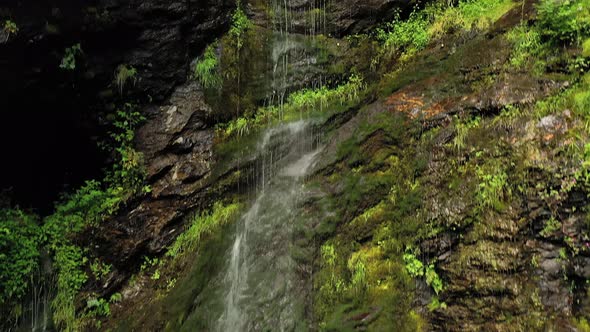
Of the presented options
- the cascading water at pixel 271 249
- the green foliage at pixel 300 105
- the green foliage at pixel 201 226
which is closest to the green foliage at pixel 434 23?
the green foliage at pixel 300 105

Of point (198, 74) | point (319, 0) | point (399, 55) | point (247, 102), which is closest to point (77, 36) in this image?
point (198, 74)

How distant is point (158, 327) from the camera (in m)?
5.85

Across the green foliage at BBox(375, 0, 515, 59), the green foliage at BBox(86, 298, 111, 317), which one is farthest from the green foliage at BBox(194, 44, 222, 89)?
the green foliage at BBox(86, 298, 111, 317)

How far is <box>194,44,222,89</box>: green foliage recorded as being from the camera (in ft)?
26.3

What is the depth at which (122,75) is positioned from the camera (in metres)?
7.45

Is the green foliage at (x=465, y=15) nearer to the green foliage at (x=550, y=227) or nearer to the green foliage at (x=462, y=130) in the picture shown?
the green foliage at (x=462, y=130)

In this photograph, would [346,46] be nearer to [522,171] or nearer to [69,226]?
[522,171]

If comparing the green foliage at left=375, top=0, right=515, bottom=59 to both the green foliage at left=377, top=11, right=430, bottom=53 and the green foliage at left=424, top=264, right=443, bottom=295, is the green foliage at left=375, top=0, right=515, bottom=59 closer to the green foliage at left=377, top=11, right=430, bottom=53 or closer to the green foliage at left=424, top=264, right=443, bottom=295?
the green foliage at left=377, top=11, right=430, bottom=53

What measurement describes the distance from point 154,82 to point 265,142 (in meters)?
2.53

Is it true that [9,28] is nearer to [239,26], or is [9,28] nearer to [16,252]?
[16,252]

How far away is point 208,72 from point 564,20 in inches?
236

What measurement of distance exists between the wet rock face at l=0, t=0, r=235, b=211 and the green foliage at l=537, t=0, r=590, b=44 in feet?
18.9

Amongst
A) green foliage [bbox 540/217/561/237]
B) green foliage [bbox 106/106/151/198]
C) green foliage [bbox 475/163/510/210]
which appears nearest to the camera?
green foliage [bbox 540/217/561/237]

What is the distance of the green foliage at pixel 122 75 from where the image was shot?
7.44 metres
